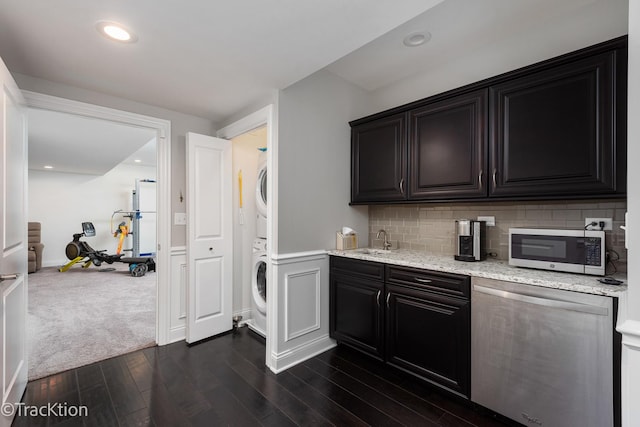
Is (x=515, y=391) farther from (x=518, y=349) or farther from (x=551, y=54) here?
(x=551, y=54)

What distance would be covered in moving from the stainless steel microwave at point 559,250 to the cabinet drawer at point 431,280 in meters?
0.40

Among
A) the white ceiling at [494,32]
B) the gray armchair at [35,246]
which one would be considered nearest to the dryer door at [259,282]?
the white ceiling at [494,32]

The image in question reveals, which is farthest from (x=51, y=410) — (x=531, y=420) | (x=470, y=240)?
(x=470, y=240)

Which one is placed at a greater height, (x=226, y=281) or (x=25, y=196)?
(x=25, y=196)

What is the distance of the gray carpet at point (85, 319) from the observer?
8.36 feet

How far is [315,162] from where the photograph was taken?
2660mm

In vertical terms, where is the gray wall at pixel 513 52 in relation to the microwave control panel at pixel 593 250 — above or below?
above

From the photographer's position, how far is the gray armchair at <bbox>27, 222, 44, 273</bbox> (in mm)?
6098

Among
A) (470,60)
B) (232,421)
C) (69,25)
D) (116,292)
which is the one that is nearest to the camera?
(69,25)

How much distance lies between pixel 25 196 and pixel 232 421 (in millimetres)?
2148

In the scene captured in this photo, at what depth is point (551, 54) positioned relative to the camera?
203 cm

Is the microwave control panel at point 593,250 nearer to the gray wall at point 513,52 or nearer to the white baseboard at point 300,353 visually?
the gray wall at point 513,52

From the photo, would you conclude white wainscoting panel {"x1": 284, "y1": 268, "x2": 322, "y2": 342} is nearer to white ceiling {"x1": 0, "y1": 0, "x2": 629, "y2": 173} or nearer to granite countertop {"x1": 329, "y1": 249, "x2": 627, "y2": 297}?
granite countertop {"x1": 329, "y1": 249, "x2": 627, "y2": 297}

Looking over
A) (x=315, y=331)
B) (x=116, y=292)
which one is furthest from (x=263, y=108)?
(x=116, y=292)
